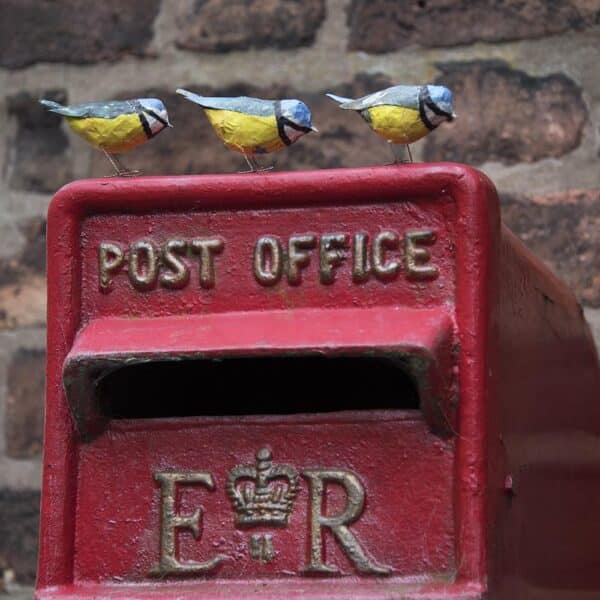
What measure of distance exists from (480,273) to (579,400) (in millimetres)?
401

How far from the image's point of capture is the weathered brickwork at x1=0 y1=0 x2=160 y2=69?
206cm

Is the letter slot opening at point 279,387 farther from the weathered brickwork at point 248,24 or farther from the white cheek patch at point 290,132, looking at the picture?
the weathered brickwork at point 248,24

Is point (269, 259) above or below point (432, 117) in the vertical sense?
below

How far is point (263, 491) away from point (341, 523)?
0.23 ft

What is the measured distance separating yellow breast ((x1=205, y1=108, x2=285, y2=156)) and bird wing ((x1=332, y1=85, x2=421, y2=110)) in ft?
0.22

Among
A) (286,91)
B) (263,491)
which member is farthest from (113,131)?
(286,91)

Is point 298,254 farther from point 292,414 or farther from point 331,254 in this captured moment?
point 292,414

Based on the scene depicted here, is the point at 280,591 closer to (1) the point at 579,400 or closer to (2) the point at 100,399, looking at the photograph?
(2) the point at 100,399

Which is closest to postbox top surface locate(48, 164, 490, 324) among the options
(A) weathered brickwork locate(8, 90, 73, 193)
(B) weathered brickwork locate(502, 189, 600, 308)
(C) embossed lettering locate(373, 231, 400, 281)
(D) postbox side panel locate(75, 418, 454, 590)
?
(C) embossed lettering locate(373, 231, 400, 281)

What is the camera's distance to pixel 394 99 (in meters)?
1.21

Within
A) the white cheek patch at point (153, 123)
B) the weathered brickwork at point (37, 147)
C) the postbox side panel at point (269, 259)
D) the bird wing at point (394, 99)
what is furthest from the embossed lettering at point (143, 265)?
the weathered brickwork at point (37, 147)

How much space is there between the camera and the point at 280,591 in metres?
1.16

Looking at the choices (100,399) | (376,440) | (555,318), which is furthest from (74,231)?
(555,318)

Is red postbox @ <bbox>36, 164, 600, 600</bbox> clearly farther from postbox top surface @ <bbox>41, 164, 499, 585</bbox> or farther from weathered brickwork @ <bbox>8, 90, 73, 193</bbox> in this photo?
weathered brickwork @ <bbox>8, 90, 73, 193</bbox>
